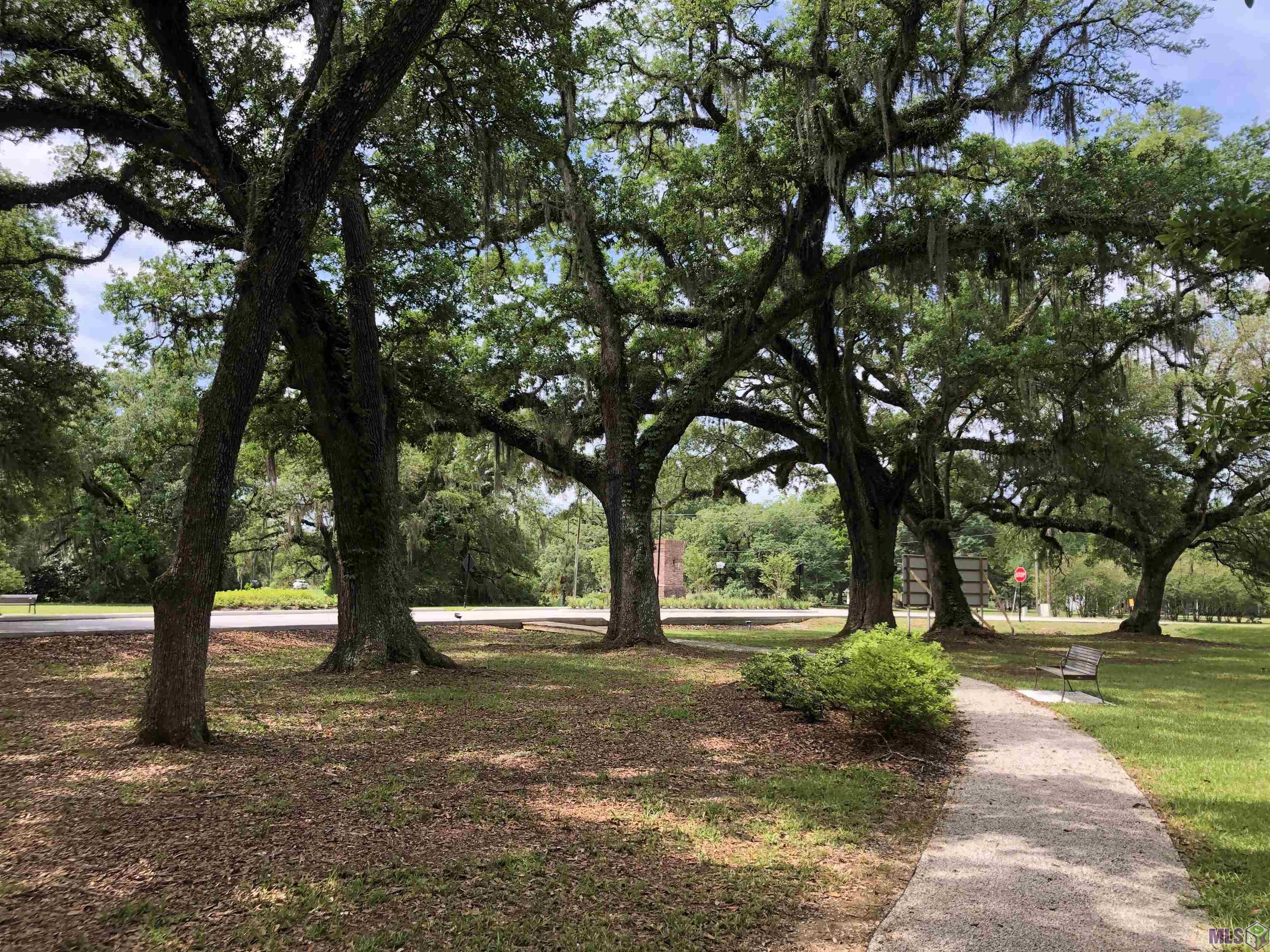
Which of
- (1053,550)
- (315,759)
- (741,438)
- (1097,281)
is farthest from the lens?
(1053,550)

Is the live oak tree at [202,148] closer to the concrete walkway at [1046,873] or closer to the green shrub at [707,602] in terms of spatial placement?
the concrete walkway at [1046,873]

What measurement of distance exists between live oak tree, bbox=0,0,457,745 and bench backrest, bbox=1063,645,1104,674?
35.1ft

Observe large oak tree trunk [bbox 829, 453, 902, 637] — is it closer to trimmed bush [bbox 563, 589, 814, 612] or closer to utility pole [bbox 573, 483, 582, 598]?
utility pole [bbox 573, 483, 582, 598]

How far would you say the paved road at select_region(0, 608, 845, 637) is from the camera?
1539 cm

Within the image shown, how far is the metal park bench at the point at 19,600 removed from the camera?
78.7 feet

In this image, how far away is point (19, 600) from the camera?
27016 mm

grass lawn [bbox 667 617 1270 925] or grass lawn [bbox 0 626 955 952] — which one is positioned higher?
grass lawn [bbox 0 626 955 952]

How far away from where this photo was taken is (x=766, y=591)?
61.2m

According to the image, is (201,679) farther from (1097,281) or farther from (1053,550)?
(1053,550)

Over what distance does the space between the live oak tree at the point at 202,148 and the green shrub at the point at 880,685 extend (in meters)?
5.78

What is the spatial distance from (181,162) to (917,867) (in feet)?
35.8

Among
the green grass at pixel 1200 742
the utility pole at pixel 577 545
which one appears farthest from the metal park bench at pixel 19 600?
the green grass at pixel 1200 742

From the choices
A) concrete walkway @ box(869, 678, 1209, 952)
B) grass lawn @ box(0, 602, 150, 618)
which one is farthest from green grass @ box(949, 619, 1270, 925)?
grass lawn @ box(0, 602, 150, 618)

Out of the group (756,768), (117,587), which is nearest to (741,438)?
(756,768)
